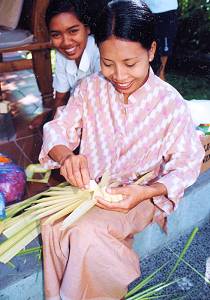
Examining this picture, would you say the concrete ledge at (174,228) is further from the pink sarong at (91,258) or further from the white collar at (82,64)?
the white collar at (82,64)

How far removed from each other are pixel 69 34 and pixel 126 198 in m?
1.32

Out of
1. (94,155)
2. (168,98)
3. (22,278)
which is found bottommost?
(22,278)

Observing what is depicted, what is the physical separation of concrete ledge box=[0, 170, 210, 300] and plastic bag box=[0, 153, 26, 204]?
1.63 feet

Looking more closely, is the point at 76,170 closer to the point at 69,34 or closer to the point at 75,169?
the point at 75,169

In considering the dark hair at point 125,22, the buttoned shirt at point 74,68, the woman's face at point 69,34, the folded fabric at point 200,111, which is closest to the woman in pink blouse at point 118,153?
the dark hair at point 125,22

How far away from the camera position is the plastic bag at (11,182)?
7.59 feet

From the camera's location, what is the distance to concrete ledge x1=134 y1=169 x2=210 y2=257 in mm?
2455

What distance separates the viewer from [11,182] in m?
2.34

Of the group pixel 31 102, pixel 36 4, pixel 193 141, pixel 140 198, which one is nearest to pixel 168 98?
pixel 193 141

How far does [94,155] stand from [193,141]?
0.55 m

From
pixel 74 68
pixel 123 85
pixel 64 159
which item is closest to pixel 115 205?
pixel 64 159

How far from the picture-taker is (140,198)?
5.73 ft

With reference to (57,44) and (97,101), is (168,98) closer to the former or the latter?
(97,101)

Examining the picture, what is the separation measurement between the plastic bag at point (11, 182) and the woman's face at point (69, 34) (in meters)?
0.88
